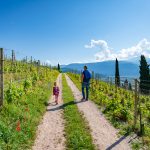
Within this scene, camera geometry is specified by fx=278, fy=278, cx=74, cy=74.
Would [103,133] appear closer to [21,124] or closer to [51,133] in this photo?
[51,133]

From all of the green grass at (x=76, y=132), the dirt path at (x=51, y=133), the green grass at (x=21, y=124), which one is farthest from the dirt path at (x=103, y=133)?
the green grass at (x=21, y=124)

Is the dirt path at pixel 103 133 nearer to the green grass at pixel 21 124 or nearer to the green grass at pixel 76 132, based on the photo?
the green grass at pixel 76 132

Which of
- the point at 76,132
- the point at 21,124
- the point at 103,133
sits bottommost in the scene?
the point at 103,133

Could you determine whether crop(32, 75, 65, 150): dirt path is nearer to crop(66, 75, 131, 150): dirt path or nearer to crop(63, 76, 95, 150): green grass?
crop(63, 76, 95, 150): green grass

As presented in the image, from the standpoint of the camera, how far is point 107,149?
10.2 metres

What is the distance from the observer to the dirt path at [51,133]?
419 inches

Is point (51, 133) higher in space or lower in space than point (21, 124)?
lower

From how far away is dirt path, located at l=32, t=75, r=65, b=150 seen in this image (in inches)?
419

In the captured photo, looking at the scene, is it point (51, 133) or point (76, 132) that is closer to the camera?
point (76, 132)

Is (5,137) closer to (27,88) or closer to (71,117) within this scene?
(71,117)

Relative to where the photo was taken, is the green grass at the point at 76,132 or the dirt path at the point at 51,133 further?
the dirt path at the point at 51,133

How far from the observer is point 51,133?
12.4 metres

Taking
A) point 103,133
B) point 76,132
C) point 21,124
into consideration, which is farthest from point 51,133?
point 103,133

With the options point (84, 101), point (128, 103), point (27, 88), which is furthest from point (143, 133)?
point (27, 88)
